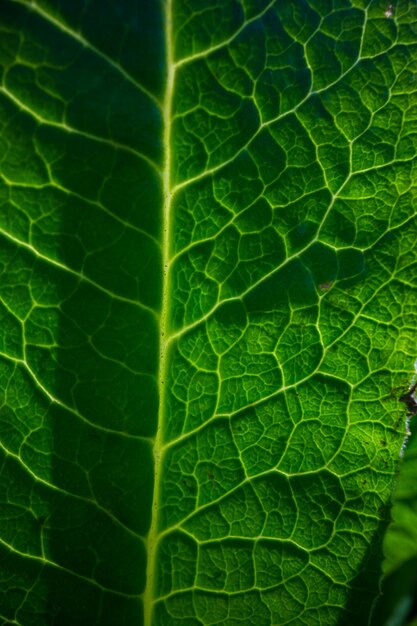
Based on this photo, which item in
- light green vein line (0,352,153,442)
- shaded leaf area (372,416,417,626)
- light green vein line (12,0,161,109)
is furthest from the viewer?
shaded leaf area (372,416,417,626)

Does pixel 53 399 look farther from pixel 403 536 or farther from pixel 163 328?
pixel 403 536

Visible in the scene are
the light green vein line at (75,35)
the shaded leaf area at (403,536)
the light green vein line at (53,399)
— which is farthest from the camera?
the shaded leaf area at (403,536)

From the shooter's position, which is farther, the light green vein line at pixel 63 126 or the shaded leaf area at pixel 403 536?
the shaded leaf area at pixel 403 536

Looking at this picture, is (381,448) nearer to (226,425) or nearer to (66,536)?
(226,425)

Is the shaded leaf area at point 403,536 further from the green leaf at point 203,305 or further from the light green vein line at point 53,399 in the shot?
the light green vein line at point 53,399

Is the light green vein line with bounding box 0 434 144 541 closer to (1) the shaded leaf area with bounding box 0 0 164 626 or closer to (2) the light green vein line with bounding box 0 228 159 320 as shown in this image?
(1) the shaded leaf area with bounding box 0 0 164 626

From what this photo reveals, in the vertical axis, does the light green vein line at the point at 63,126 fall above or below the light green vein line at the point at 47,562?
above

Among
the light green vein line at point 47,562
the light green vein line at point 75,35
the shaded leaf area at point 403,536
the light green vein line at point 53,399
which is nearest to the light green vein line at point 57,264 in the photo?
the light green vein line at point 53,399

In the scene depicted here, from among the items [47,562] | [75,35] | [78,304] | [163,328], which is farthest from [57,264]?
[47,562]

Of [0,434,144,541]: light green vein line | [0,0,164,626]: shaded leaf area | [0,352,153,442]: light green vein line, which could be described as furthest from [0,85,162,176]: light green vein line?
[0,434,144,541]: light green vein line
